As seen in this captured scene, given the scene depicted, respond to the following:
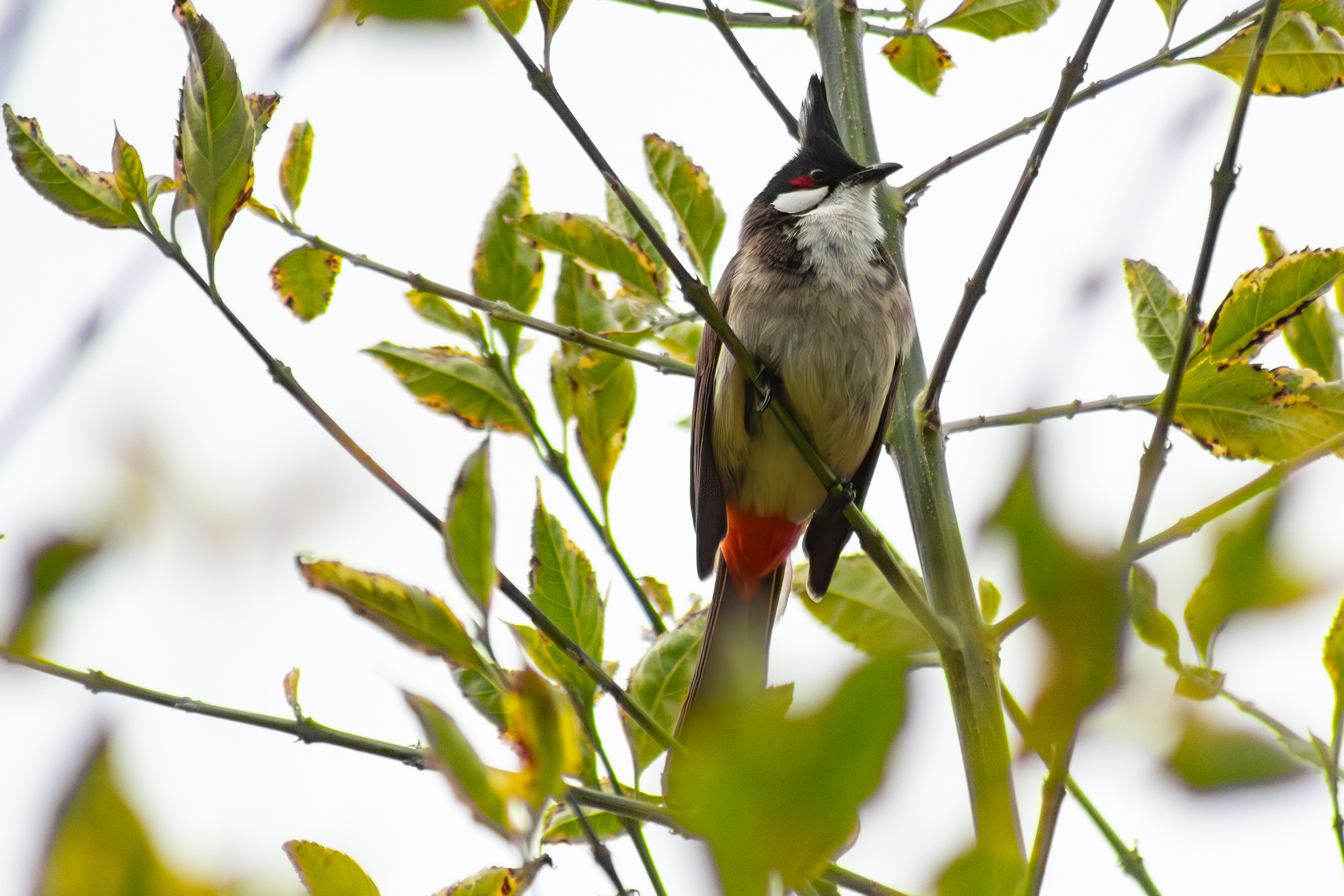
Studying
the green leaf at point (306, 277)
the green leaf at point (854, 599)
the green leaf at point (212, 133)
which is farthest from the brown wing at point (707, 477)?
the green leaf at point (212, 133)

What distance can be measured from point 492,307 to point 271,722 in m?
0.75

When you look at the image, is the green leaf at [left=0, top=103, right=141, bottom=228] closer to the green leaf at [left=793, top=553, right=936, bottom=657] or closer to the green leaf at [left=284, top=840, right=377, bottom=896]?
the green leaf at [left=284, top=840, right=377, bottom=896]

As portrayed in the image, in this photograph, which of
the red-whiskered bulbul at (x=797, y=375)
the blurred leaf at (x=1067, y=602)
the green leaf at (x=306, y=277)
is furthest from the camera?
the red-whiskered bulbul at (x=797, y=375)

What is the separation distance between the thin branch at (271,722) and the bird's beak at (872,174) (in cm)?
168

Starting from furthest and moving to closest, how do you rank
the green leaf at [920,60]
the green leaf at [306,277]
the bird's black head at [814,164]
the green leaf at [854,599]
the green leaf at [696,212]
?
1. the bird's black head at [814,164]
2. the green leaf at [920,60]
3. the green leaf at [696,212]
4. the green leaf at [306,277]
5. the green leaf at [854,599]

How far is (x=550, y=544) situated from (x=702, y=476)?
5.70ft

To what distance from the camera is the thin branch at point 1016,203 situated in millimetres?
1683

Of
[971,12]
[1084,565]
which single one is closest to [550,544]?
[1084,565]

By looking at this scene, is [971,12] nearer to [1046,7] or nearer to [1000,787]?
[1046,7]

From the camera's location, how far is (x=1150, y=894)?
1079 mm

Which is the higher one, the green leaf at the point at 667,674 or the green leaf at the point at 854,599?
the green leaf at the point at 854,599

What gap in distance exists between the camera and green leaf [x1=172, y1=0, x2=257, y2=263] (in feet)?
3.45

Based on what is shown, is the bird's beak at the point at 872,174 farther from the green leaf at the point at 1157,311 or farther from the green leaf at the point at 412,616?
the green leaf at the point at 412,616

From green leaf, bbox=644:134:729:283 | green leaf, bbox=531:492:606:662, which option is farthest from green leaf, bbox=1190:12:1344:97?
green leaf, bbox=531:492:606:662
